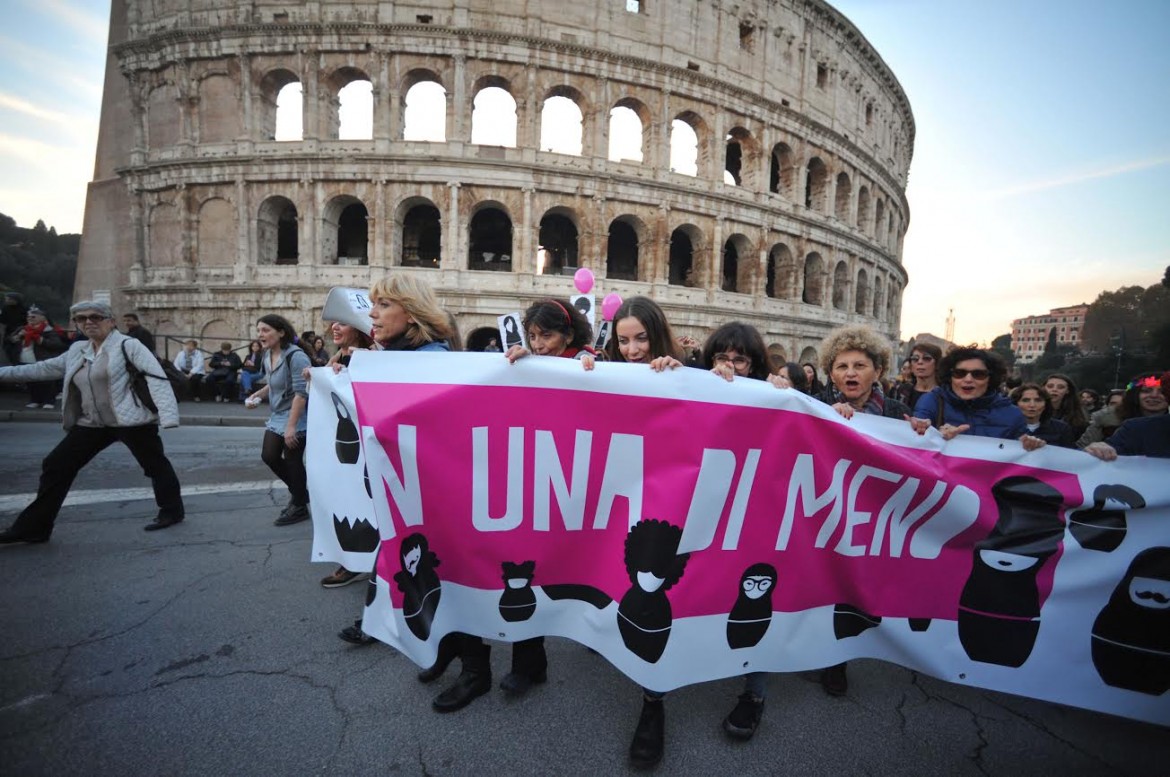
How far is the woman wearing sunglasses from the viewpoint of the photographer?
8.89ft

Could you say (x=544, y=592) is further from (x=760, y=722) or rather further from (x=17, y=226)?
(x=17, y=226)

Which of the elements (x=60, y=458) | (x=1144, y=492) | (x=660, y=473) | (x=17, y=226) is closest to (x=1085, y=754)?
(x=1144, y=492)

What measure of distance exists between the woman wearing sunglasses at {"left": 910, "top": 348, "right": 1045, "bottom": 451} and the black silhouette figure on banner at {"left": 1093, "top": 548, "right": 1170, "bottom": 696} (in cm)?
79

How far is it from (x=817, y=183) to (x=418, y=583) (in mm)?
27399

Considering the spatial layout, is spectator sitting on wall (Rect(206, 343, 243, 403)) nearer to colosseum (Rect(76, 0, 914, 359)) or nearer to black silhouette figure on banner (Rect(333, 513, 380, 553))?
colosseum (Rect(76, 0, 914, 359))

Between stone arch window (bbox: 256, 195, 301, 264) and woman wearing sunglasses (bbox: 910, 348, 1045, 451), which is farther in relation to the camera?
stone arch window (bbox: 256, 195, 301, 264)

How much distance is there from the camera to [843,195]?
2445 centimetres

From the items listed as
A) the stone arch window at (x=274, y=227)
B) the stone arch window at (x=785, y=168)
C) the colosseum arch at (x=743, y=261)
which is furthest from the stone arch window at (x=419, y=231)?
the stone arch window at (x=785, y=168)

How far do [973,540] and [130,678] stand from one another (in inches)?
171

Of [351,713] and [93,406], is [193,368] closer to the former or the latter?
[93,406]

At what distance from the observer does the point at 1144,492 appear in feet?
7.16

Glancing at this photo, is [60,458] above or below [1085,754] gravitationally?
above

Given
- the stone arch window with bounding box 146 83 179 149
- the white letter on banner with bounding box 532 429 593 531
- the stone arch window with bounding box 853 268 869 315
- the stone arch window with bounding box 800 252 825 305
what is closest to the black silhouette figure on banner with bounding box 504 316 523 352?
the white letter on banner with bounding box 532 429 593 531

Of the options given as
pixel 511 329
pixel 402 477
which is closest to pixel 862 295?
pixel 511 329
